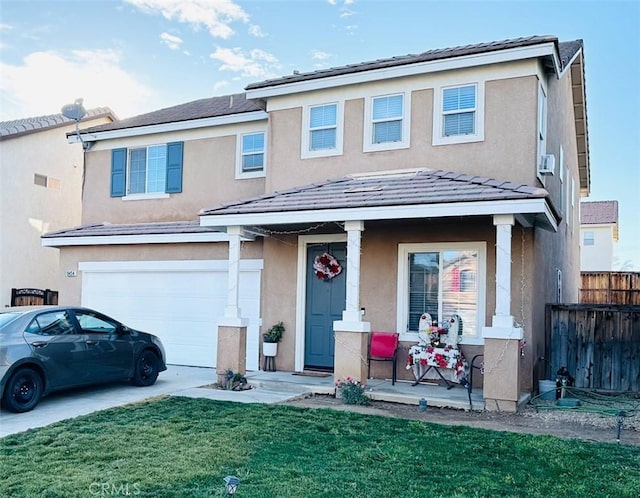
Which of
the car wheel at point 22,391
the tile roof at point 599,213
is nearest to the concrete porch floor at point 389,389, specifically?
the car wheel at point 22,391

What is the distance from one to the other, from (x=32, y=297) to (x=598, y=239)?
32.4 m

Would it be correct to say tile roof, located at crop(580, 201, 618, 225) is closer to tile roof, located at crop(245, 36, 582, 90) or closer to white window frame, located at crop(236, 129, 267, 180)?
tile roof, located at crop(245, 36, 582, 90)

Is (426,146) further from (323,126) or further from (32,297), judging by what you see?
(32,297)

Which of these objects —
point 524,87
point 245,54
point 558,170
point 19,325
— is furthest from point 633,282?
point 19,325

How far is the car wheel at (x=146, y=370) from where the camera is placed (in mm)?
10133

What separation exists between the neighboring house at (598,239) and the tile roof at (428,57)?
26.8 metres

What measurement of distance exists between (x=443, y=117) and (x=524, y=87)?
142 cm

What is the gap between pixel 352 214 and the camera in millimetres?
9461

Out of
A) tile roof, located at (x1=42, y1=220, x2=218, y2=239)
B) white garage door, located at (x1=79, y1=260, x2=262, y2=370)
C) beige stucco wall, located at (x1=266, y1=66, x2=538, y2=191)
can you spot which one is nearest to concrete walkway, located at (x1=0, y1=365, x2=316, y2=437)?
white garage door, located at (x1=79, y1=260, x2=262, y2=370)

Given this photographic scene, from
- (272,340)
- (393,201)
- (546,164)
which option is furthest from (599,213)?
(393,201)

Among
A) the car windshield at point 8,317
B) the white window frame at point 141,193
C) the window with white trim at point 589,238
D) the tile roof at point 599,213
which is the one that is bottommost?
the car windshield at point 8,317

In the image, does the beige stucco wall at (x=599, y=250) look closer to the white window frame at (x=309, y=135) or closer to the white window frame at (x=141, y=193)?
the white window frame at (x=309, y=135)

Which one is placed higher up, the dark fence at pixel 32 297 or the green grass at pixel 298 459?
the dark fence at pixel 32 297

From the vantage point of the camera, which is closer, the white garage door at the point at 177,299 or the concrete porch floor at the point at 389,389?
the concrete porch floor at the point at 389,389
